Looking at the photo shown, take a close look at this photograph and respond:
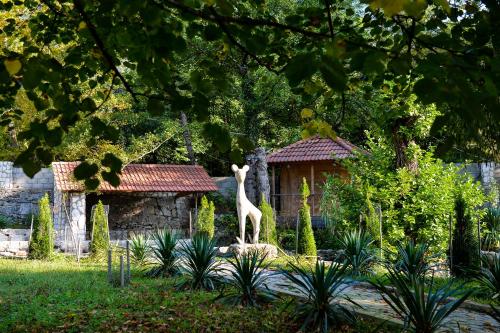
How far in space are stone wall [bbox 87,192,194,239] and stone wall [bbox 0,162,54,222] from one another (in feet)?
6.05

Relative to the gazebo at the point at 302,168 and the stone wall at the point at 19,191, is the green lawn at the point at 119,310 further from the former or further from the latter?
the gazebo at the point at 302,168

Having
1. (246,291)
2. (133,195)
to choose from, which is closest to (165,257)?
(246,291)

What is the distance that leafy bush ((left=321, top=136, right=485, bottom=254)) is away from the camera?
1309cm

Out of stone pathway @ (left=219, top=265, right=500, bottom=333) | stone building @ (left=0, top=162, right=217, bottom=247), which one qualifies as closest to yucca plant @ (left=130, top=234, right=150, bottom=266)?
stone building @ (left=0, top=162, right=217, bottom=247)

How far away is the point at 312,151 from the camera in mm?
20453

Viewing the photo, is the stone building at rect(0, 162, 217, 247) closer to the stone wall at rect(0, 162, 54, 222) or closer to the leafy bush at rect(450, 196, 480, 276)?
the stone wall at rect(0, 162, 54, 222)

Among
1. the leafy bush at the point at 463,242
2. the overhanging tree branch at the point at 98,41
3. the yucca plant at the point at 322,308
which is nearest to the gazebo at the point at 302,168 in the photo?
the leafy bush at the point at 463,242

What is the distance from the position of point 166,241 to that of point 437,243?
610 centimetres

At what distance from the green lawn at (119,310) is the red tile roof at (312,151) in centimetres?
1035

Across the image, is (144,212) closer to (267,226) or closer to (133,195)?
(133,195)

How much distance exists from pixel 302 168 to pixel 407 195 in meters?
8.00

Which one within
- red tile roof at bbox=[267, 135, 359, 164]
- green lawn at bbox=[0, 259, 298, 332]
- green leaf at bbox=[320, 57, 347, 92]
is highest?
red tile roof at bbox=[267, 135, 359, 164]

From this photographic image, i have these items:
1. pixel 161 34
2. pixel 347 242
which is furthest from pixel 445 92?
pixel 347 242

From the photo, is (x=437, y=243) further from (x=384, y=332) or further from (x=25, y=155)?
(x=25, y=155)
